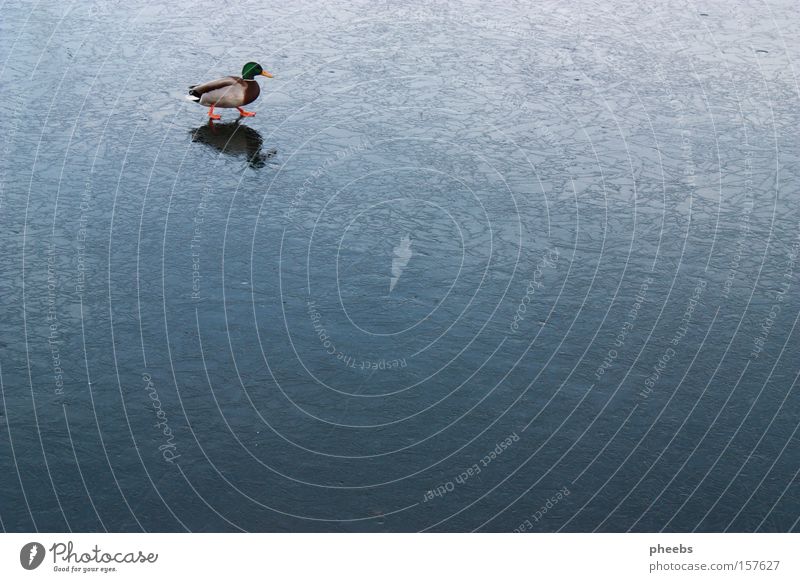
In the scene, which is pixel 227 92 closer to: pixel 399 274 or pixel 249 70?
pixel 249 70

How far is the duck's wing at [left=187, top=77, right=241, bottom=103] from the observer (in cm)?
1681

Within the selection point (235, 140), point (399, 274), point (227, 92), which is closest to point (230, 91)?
point (227, 92)

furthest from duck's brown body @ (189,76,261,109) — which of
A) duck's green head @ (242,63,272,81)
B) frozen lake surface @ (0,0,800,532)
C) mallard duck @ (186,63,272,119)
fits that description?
frozen lake surface @ (0,0,800,532)

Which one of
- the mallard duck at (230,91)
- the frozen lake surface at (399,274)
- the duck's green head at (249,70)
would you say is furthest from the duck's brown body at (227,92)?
the frozen lake surface at (399,274)

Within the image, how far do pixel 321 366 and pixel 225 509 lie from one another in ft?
7.66

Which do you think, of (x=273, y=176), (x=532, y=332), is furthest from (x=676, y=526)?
(x=273, y=176)

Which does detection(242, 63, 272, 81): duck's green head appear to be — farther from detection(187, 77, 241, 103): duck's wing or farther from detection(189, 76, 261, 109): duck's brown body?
detection(187, 77, 241, 103): duck's wing

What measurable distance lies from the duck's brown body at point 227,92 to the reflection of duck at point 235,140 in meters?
0.32

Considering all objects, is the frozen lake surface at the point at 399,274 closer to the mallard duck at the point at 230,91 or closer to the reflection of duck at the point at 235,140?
the reflection of duck at the point at 235,140

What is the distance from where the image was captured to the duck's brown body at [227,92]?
1683 cm

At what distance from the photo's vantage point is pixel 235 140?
1658 cm

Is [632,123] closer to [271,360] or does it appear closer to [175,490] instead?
[271,360]

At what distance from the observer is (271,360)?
1158cm

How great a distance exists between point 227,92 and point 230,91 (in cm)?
5
